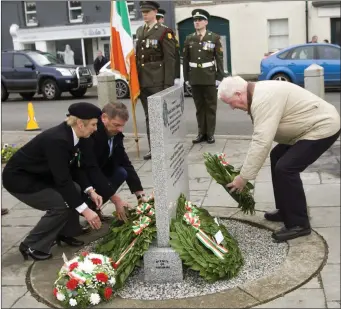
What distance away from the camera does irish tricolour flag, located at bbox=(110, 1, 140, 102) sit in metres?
8.14

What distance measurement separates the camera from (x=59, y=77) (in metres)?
19.4

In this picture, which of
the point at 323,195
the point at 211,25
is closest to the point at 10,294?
the point at 323,195

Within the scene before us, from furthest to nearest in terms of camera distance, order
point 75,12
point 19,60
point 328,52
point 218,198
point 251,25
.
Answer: point 75,12, point 251,25, point 19,60, point 328,52, point 218,198


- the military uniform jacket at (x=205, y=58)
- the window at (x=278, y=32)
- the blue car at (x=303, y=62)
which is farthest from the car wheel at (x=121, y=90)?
the window at (x=278, y=32)

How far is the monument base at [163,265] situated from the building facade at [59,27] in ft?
78.0

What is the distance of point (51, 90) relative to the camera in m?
19.7

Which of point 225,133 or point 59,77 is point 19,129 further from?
point 59,77

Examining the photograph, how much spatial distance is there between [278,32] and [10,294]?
2238 cm

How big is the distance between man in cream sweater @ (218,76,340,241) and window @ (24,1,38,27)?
2611 cm

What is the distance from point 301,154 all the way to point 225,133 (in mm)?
6075

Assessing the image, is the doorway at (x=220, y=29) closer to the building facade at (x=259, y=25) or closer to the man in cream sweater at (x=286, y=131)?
the building facade at (x=259, y=25)

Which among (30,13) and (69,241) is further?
(30,13)

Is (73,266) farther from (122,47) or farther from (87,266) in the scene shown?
(122,47)

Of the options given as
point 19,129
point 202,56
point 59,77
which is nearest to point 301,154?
point 202,56
